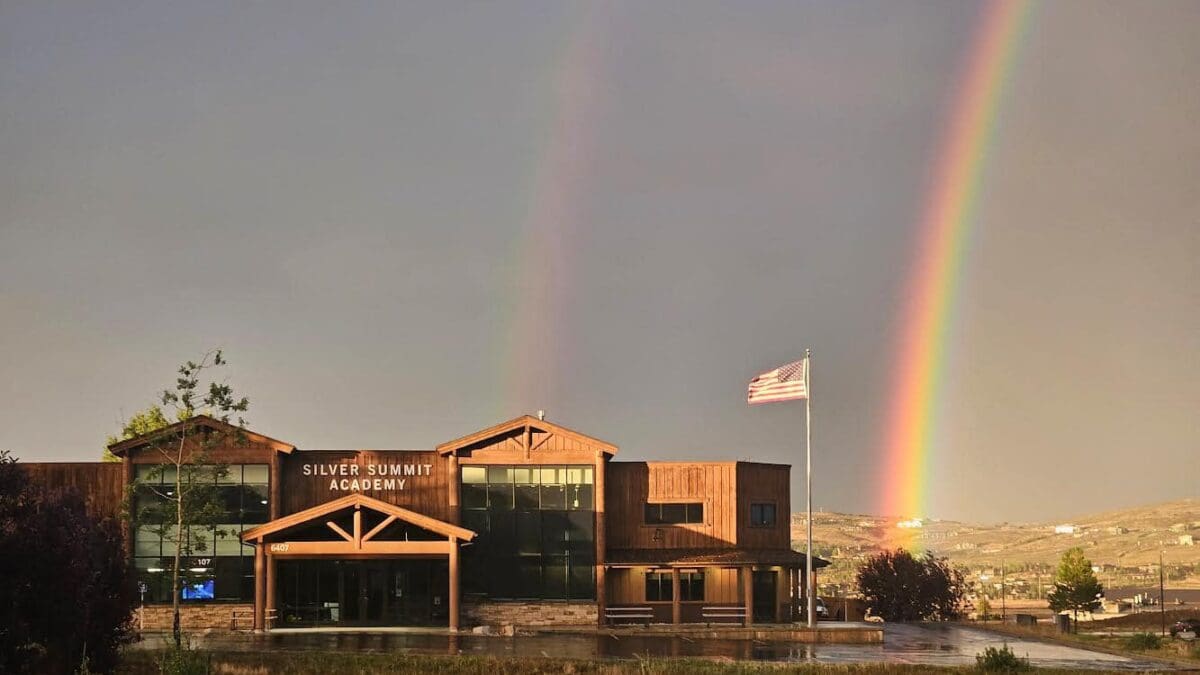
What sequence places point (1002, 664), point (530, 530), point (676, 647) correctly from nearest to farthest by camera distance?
1. point (1002, 664)
2. point (676, 647)
3. point (530, 530)

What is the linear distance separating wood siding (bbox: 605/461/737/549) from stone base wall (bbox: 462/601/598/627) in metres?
3.78

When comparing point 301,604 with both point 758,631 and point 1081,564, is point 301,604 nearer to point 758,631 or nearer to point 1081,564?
point 758,631

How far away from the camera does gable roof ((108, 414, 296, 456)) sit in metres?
53.2

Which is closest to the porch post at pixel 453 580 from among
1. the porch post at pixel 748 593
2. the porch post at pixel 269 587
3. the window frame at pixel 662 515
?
the porch post at pixel 269 587

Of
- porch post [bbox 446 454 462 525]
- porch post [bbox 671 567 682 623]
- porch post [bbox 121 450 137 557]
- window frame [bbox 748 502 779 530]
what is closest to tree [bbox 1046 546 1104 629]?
window frame [bbox 748 502 779 530]

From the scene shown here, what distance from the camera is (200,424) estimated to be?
2121 inches

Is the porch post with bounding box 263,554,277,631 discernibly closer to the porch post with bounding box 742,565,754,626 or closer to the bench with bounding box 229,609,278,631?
the bench with bounding box 229,609,278,631

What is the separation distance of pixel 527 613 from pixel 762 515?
1105 cm

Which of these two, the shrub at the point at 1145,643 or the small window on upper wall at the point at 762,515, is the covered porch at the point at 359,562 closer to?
the small window on upper wall at the point at 762,515

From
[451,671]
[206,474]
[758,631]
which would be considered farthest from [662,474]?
[451,671]

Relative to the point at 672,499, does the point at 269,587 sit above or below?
below

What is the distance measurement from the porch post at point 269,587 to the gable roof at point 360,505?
3.62 ft

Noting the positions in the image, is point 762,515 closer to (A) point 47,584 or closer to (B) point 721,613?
A: (B) point 721,613

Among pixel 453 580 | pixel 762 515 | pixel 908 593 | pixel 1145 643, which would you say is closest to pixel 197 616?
pixel 453 580
